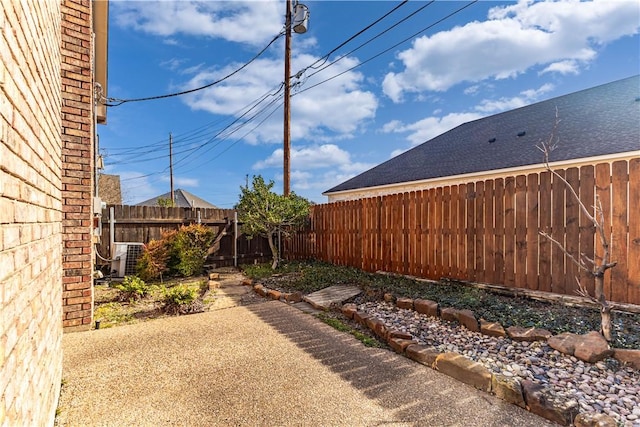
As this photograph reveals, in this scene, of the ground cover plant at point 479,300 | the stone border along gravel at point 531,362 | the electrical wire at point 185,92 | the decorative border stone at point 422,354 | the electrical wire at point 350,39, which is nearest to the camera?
the stone border along gravel at point 531,362

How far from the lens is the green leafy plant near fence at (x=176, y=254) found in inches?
271

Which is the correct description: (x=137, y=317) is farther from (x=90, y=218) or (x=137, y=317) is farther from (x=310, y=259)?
(x=310, y=259)

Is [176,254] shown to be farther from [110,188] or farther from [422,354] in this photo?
[110,188]

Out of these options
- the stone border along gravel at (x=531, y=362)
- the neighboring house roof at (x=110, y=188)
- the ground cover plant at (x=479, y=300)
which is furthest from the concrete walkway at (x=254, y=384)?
the neighboring house roof at (x=110, y=188)

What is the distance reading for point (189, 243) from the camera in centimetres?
760

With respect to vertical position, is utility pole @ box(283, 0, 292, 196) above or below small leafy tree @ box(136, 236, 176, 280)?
above

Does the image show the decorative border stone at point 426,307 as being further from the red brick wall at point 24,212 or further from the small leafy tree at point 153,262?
the small leafy tree at point 153,262

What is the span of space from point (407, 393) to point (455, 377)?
515mm

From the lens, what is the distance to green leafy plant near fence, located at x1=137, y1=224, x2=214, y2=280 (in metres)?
6.89

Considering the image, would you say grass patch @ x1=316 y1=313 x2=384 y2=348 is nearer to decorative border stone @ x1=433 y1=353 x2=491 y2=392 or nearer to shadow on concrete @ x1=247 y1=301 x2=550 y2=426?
shadow on concrete @ x1=247 y1=301 x2=550 y2=426

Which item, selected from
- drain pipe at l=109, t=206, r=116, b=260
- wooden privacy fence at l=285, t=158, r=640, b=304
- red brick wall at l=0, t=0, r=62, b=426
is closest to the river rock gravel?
wooden privacy fence at l=285, t=158, r=640, b=304

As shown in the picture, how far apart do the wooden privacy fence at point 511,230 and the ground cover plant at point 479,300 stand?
29 centimetres

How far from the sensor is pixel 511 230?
15.2 ft

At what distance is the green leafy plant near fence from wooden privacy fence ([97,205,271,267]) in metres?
0.90
